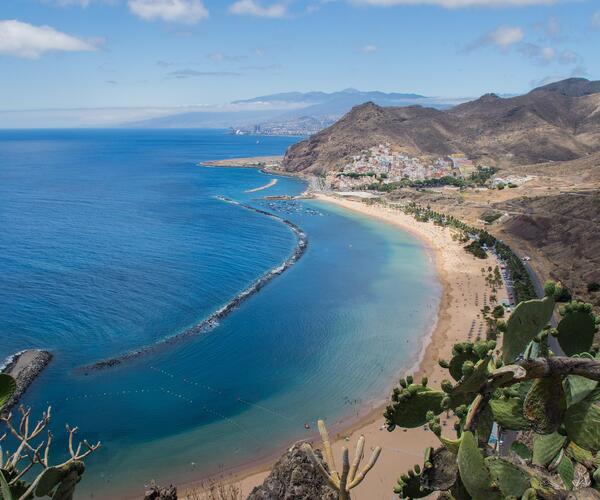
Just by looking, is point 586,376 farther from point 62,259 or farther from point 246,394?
point 62,259

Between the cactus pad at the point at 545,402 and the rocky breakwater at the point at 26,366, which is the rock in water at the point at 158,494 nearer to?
the cactus pad at the point at 545,402

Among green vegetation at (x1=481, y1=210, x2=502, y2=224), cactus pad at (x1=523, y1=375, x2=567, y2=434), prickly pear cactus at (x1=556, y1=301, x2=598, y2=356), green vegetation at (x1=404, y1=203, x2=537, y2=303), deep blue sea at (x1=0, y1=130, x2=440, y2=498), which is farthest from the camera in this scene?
green vegetation at (x1=481, y1=210, x2=502, y2=224)

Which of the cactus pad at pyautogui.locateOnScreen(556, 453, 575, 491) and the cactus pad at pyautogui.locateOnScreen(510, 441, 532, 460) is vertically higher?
the cactus pad at pyautogui.locateOnScreen(556, 453, 575, 491)

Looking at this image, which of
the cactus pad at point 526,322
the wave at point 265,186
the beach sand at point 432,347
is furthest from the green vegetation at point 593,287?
the wave at point 265,186

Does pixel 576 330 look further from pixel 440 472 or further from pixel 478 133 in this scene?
pixel 478 133

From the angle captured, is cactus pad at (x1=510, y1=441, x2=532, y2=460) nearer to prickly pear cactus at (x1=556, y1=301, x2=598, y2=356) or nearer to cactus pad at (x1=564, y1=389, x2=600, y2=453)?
prickly pear cactus at (x1=556, y1=301, x2=598, y2=356)

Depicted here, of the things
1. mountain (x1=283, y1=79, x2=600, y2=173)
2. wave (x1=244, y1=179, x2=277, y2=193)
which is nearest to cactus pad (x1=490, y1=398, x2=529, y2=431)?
wave (x1=244, y1=179, x2=277, y2=193)

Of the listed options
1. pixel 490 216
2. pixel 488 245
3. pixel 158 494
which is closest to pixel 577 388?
pixel 158 494
